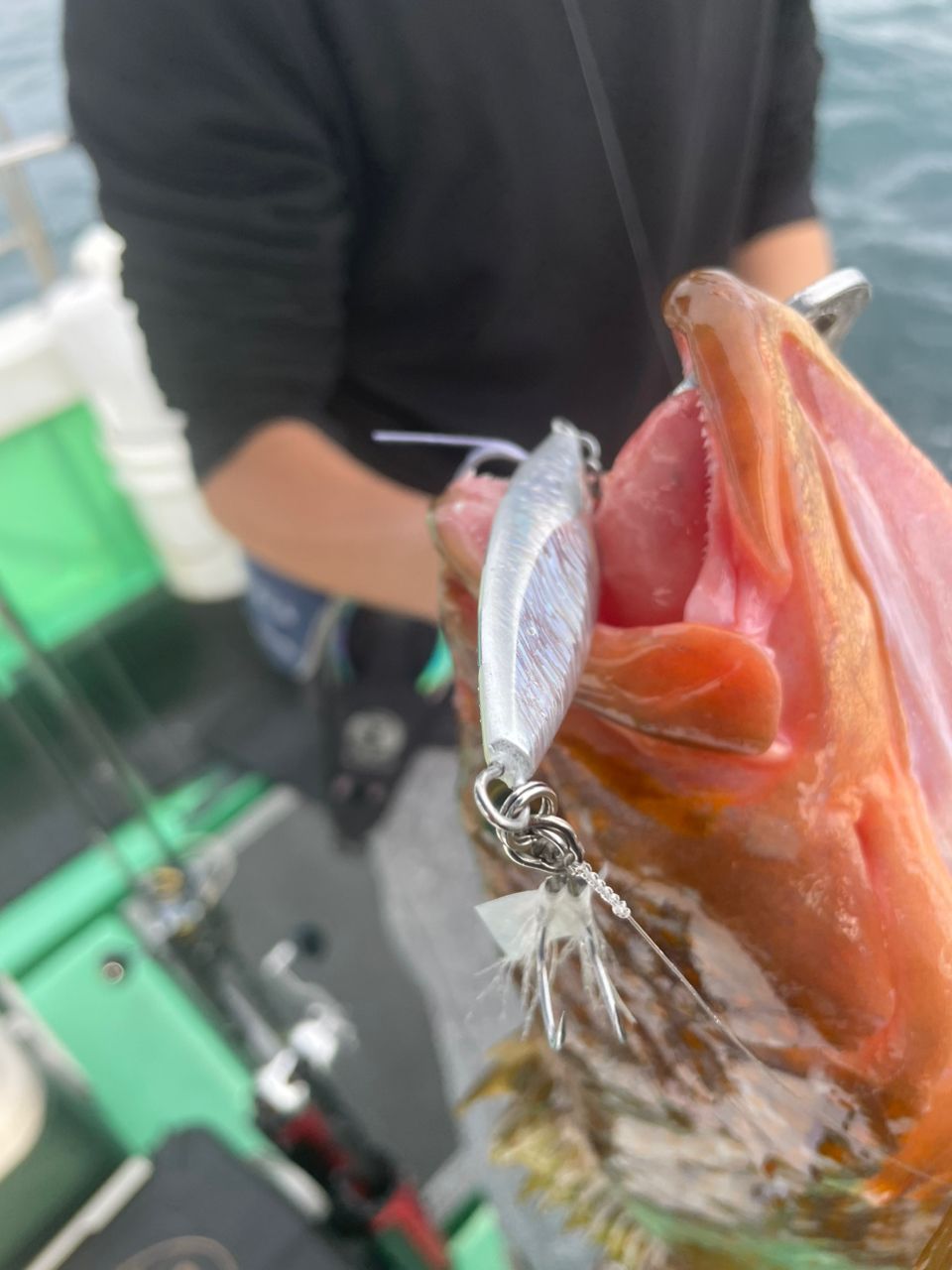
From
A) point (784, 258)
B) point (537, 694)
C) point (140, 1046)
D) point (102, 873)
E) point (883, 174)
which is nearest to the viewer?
point (537, 694)

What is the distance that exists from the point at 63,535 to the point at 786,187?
1977mm

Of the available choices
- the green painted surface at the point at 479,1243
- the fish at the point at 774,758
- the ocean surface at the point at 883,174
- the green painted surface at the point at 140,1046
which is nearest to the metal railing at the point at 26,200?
the green painted surface at the point at 140,1046

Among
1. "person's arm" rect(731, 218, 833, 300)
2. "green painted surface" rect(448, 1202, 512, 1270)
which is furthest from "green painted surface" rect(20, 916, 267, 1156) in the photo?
"person's arm" rect(731, 218, 833, 300)

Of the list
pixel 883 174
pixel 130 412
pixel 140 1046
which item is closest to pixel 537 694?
pixel 140 1046

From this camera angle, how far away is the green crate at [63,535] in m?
2.29

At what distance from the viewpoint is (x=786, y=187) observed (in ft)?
4.57

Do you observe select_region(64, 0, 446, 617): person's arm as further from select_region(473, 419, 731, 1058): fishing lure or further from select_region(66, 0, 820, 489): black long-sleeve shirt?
select_region(473, 419, 731, 1058): fishing lure

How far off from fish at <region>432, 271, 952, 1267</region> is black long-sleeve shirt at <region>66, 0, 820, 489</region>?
2.11 ft

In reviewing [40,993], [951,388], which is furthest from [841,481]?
[951,388]

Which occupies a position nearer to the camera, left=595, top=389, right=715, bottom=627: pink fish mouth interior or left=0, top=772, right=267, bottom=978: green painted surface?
left=595, top=389, right=715, bottom=627: pink fish mouth interior

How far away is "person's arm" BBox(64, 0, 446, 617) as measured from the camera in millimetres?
902

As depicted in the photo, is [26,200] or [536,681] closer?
[536,681]

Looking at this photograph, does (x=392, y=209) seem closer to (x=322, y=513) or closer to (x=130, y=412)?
(x=322, y=513)

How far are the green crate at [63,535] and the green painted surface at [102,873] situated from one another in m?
0.57
